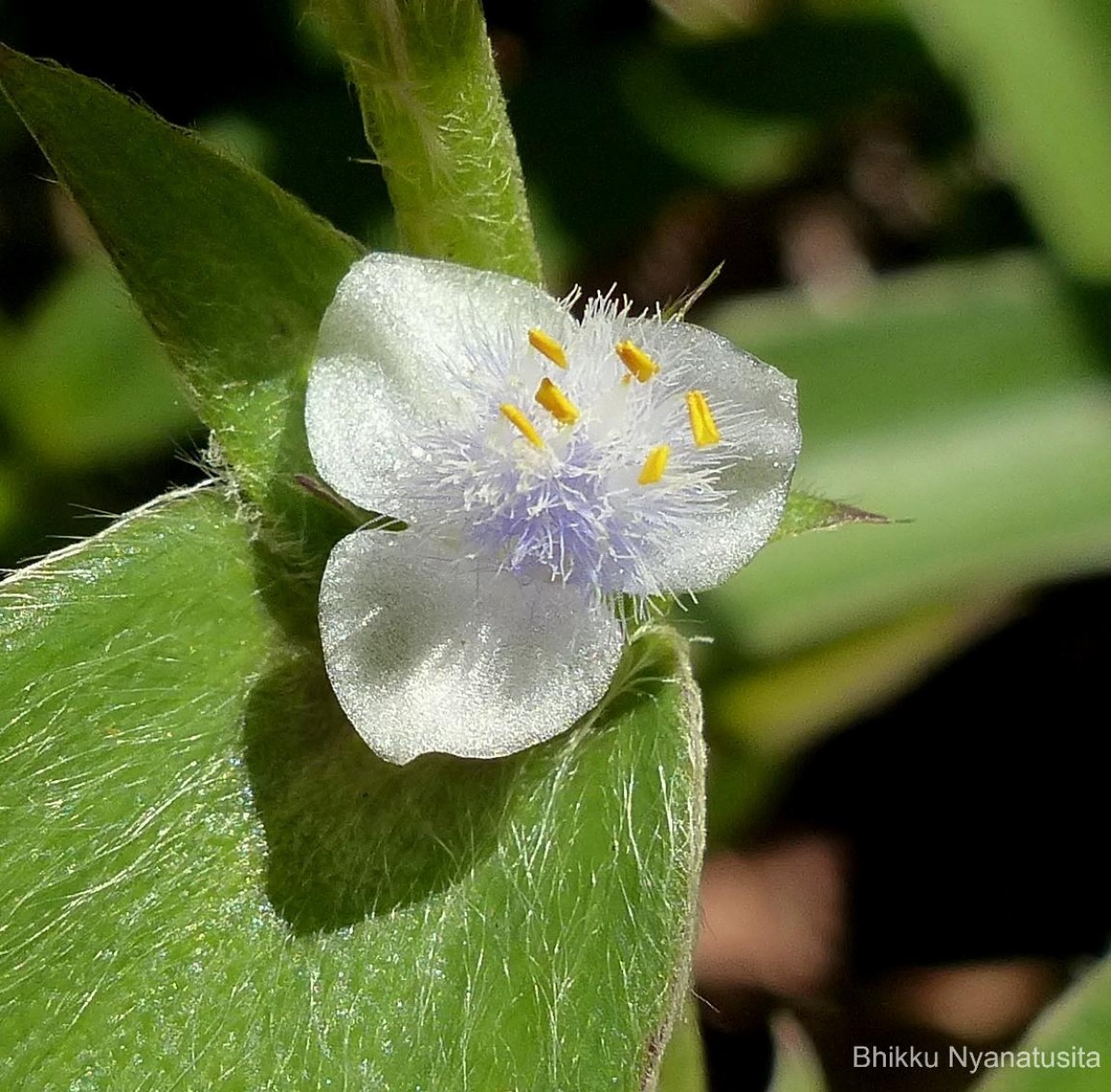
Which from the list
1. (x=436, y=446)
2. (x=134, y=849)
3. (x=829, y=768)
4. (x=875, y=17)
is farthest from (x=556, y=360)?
(x=875, y=17)

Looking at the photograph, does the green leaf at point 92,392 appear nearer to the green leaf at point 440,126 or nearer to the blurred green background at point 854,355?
the blurred green background at point 854,355

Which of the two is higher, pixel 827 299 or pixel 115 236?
pixel 115 236

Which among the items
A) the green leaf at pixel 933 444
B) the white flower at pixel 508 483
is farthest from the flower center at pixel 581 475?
the green leaf at pixel 933 444

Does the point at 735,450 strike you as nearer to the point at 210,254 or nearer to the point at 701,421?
the point at 701,421

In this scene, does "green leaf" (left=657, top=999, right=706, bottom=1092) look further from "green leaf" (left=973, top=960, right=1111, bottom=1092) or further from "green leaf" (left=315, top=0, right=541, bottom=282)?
"green leaf" (left=315, top=0, right=541, bottom=282)

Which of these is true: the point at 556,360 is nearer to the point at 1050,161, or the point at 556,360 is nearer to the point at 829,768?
the point at 1050,161

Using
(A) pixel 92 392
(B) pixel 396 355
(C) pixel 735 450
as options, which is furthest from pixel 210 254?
(A) pixel 92 392

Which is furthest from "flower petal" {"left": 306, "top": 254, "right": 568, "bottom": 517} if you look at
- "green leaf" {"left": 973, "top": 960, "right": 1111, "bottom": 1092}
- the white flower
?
"green leaf" {"left": 973, "top": 960, "right": 1111, "bottom": 1092}
